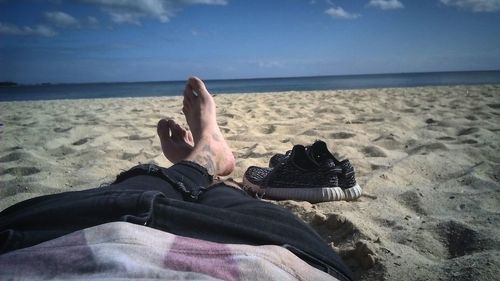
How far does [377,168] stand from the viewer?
163 cm

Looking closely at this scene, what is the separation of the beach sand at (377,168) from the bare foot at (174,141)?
8 cm

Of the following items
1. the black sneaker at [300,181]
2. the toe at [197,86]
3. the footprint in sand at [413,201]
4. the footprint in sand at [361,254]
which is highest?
the toe at [197,86]

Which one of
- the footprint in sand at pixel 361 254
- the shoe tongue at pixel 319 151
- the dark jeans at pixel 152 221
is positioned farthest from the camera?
the shoe tongue at pixel 319 151

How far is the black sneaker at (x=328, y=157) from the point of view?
1.33 metres

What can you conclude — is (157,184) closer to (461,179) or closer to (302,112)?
(461,179)

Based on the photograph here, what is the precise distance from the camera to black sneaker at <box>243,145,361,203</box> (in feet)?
4.31

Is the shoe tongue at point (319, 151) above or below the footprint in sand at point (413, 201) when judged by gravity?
above

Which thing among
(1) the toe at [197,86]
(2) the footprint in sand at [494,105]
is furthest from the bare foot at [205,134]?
(2) the footprint in sand at [494,105]

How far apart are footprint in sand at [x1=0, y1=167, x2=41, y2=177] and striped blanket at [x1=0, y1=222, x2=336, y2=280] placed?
1.36m

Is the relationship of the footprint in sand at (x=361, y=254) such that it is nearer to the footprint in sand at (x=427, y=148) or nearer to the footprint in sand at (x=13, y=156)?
the footprint in sand at (x=427, y=148)

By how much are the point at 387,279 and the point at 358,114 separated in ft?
8.31

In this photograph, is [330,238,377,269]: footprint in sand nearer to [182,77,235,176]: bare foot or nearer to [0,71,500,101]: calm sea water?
Result: [182,77,235,176]: bare foot

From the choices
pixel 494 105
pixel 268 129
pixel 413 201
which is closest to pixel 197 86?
pixel 268 129

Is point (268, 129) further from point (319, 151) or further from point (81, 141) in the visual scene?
point (81, 141)
